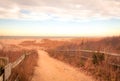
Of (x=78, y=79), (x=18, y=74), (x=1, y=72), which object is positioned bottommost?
(x=78, y=79)

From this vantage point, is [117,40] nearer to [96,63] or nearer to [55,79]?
[96,63]

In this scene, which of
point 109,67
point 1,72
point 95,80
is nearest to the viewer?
point 1,72

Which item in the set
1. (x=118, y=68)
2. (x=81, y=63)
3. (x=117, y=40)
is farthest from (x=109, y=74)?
(x=117, y=40)

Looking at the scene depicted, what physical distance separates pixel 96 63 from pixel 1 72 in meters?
9.35

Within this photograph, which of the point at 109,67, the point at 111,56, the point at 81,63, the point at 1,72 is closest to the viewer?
the point at 1,72

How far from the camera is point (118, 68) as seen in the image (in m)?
11.1

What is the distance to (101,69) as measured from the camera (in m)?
12.1

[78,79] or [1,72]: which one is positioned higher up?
[1,72]

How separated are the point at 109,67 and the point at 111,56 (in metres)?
1.49

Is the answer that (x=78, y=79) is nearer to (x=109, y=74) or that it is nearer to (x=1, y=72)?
(x=109, y=74)

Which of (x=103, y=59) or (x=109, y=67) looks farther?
(x=103, y=59)

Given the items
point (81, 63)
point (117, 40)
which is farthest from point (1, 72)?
point (117, 40)

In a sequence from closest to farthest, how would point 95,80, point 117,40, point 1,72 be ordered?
point 1,72 → point 95,80 → point 117,40

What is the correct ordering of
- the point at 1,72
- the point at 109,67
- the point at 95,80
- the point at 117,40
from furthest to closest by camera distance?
1. the point at 117,40
2. the point at 109,67
3. the point at 95,80
4. the point at 1,72
